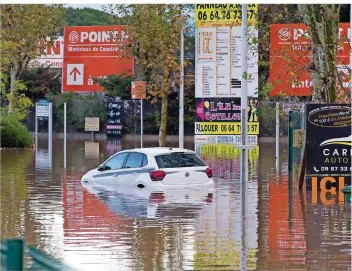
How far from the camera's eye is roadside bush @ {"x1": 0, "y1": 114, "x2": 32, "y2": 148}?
4744cm

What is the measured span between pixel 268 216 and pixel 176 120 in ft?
134

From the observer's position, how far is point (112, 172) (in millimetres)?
25797

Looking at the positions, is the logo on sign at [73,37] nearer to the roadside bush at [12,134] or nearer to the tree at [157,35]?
the tree at [157,35]

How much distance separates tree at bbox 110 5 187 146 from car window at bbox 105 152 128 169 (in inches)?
827

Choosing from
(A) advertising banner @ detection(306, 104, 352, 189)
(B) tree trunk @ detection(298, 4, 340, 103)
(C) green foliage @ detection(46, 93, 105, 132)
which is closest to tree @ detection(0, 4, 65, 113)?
(C) green foliage @ detection(46, 93, 105, 132)

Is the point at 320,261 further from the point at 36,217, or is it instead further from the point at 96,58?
the point at 96,58

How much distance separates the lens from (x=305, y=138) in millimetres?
24672

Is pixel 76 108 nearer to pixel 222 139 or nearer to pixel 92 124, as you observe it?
pixel 92 124

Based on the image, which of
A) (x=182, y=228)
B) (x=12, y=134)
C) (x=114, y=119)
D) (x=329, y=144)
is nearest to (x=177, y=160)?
(x=329, y=144)

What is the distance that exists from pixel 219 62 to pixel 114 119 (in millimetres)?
24307

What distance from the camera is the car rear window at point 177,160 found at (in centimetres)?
2447

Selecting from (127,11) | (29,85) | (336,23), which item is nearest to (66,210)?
(336,23)

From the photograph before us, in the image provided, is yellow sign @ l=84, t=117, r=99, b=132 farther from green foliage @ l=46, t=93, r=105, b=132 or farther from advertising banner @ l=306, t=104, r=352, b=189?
advertising banner @ l=306, t=104, r=352, b=189

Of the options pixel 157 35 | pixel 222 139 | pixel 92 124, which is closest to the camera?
pixel 222 139
